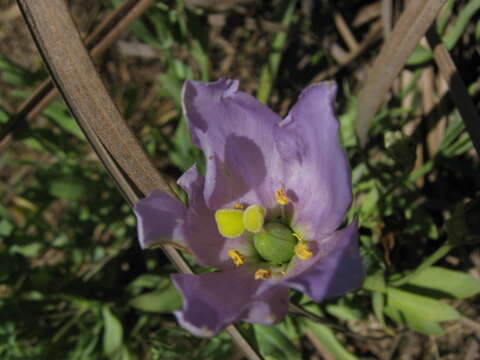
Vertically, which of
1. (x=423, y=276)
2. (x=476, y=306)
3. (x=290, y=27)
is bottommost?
(x=476, y=306)

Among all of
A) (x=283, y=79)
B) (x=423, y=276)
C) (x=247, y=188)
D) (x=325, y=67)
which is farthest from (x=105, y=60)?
(x=423, y=276)

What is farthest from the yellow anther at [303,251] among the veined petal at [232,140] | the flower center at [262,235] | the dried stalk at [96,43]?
the dried stalk at [96,43]

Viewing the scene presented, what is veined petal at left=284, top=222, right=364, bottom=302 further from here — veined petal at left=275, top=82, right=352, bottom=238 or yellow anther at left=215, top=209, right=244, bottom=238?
yellow anther at left=215, top=209, right=244, bottom=238

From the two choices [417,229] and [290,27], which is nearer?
[417,229]

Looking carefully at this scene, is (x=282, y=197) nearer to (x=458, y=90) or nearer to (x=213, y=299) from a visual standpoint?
(x=213, y=299)

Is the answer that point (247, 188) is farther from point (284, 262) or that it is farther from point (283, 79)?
point (283, 79)
